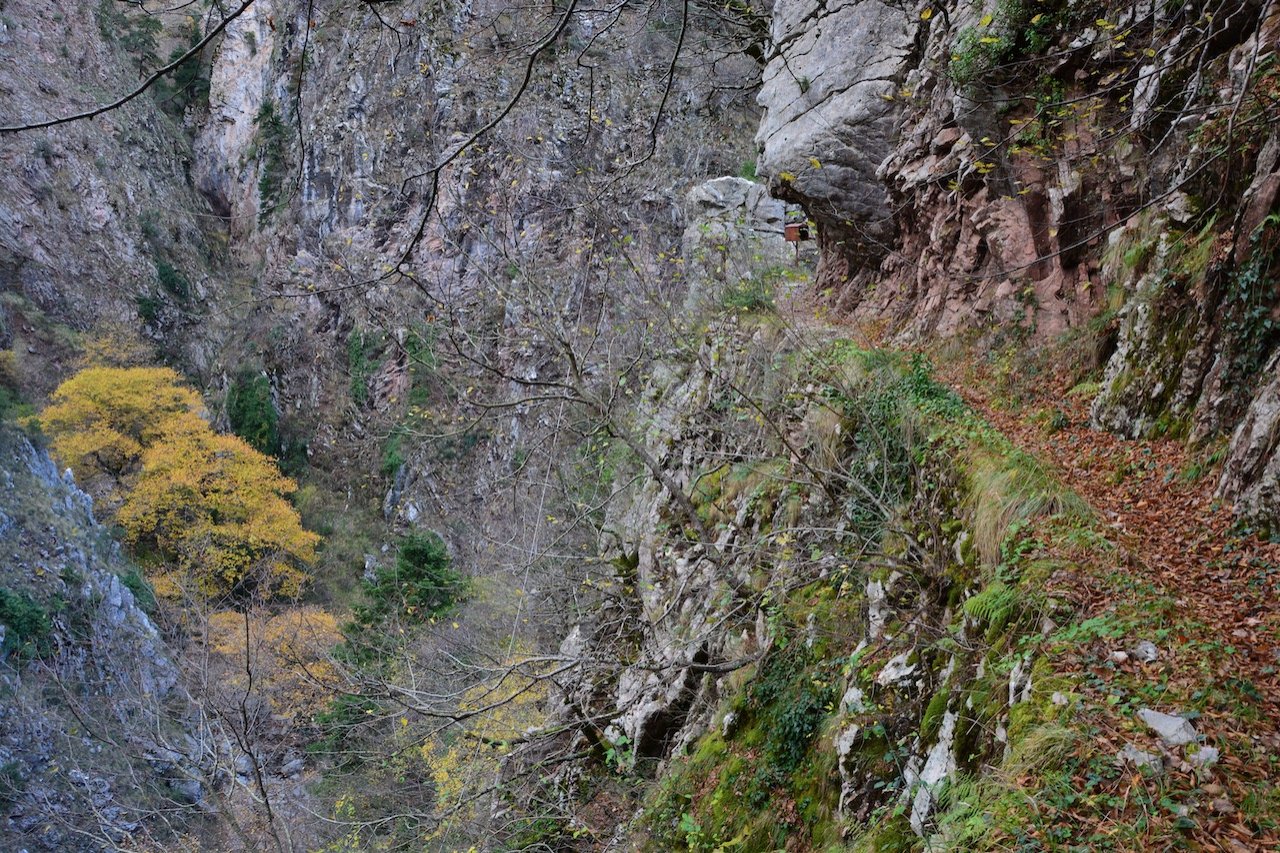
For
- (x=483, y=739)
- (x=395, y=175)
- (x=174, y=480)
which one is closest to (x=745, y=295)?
(x=483, y=739)

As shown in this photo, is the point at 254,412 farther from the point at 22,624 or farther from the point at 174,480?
the point at 22,624

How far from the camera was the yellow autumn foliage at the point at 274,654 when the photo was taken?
524 inches

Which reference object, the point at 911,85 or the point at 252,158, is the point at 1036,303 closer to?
the point at 911,85

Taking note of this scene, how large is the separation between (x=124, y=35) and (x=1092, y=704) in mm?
41253

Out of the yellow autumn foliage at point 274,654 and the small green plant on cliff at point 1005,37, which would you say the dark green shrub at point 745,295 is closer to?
the small green plant on cliff at point 1005,37

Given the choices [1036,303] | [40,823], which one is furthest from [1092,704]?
[40,823]

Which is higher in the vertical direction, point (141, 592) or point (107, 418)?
point (107, 418)

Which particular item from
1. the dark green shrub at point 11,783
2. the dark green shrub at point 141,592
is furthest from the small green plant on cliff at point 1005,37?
the dark green shrub at point 141,592

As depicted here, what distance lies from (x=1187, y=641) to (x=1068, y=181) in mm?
4396

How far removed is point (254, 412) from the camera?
2647 cm

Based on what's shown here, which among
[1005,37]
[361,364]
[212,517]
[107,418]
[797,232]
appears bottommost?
[1005,37]

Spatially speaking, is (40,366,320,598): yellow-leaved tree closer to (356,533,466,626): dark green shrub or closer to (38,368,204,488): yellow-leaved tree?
(38,368,204,488): yellow-leaved tree

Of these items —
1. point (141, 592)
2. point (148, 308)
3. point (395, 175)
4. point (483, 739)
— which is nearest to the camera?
point (483, 739)

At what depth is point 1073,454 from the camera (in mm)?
4660
